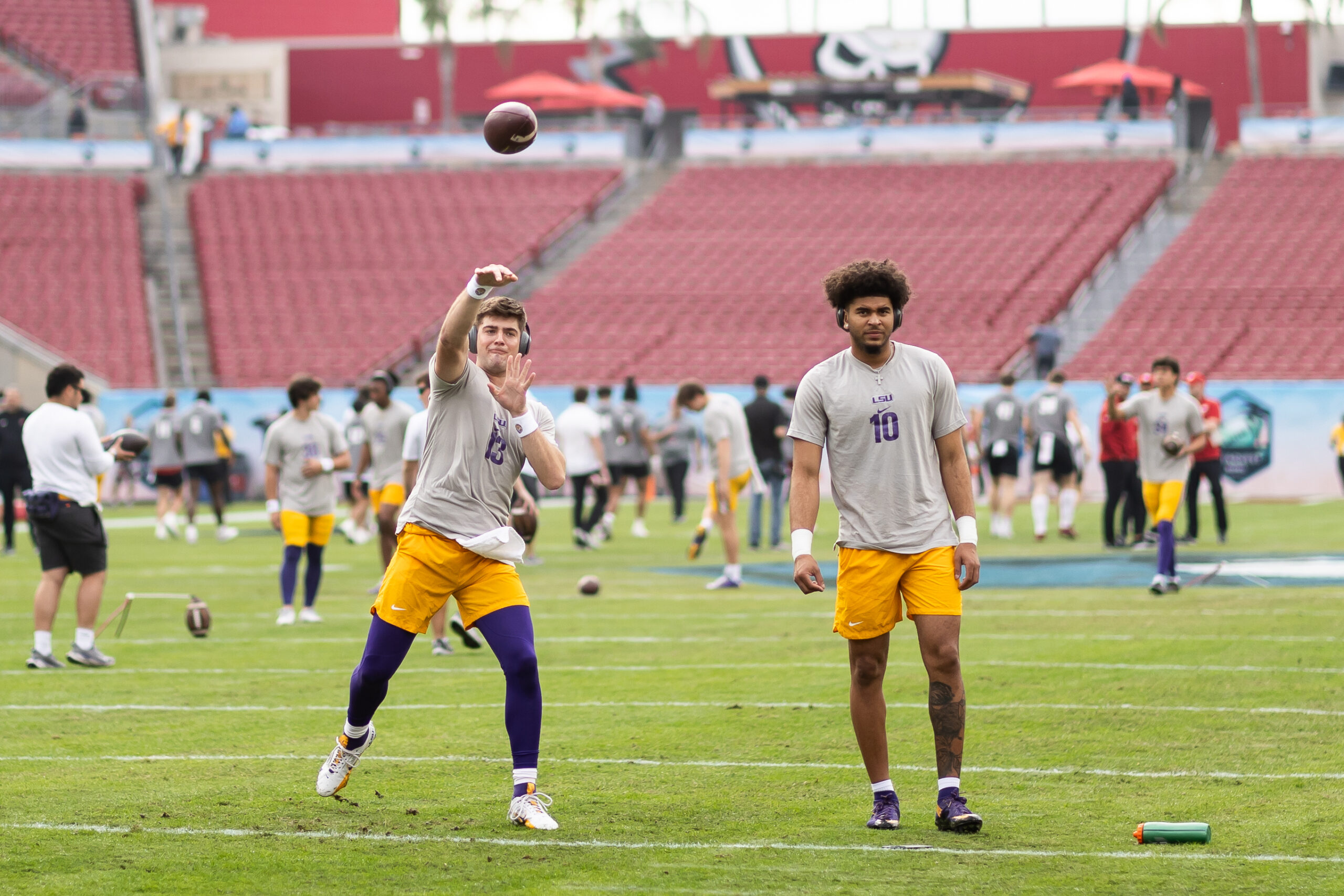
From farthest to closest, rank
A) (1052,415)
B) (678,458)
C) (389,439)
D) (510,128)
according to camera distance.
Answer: (678,458) → (1052,415) → (389,439) → (510,128)

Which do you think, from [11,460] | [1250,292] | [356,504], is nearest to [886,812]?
[356,504]

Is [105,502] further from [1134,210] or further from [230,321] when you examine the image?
[1134,210]

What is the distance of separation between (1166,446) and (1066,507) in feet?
25.8

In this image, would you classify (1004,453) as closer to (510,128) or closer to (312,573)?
(312,573)

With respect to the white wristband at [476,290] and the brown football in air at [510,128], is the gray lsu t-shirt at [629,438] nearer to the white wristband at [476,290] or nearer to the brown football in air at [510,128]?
the brown football in air at [510,128]

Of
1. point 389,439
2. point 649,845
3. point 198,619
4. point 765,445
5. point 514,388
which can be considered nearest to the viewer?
point 649,845

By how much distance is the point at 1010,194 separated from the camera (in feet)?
137

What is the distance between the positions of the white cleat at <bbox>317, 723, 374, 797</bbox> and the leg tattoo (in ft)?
7.28

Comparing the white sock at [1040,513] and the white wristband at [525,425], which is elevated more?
the white wristband at [525,425]

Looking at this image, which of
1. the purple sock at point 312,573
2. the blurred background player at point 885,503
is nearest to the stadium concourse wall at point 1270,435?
the purple sock at point 312,573

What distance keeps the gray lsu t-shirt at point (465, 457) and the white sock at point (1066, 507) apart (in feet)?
51.8

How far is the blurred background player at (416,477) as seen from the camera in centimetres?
1115

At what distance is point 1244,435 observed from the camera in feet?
93.9

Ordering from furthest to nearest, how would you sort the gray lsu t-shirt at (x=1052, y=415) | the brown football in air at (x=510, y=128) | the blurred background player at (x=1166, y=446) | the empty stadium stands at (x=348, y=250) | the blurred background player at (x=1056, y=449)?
the empty stadium stands at (x=348, y=250) < the gray lsu t-shirt at (x=1052, y=415) < the blurred background player at (x=1056, y=449) < the blurred background player at (x=1166, y=446) < the brown football in air at (x=510, y=128)
